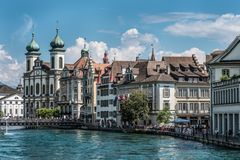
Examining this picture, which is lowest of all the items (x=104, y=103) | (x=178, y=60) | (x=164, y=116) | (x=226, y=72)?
(x=164, y=116)

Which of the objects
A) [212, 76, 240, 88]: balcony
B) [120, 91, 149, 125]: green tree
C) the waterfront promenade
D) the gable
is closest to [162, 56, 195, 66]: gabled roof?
[120, 91, 149, 125]: green tree

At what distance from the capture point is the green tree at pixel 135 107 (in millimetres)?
126875

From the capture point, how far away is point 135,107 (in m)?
128

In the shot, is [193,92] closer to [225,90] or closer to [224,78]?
[224,78]

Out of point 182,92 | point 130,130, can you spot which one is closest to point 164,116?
point 130,130

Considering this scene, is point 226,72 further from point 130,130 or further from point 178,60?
point 178,60

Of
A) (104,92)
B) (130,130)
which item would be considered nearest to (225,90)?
(130,130)

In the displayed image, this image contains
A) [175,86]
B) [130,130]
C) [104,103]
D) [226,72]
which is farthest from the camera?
[104,103]

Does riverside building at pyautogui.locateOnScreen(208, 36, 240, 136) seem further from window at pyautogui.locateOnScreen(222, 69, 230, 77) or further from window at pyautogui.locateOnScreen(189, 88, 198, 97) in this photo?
window at pyautogui.locateOnScreen(189, 88, 198, 97)

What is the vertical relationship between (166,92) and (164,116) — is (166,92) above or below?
above

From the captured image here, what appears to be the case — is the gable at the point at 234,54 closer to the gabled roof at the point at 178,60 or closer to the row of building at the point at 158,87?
the row of building at the point at 158,87

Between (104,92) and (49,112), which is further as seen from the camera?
(49,112)

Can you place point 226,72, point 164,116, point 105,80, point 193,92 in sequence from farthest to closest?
1. point 105,80
2. point 193,92
3. point 164,116
4. point 226,72

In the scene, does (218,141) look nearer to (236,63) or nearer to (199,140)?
(199,140)
